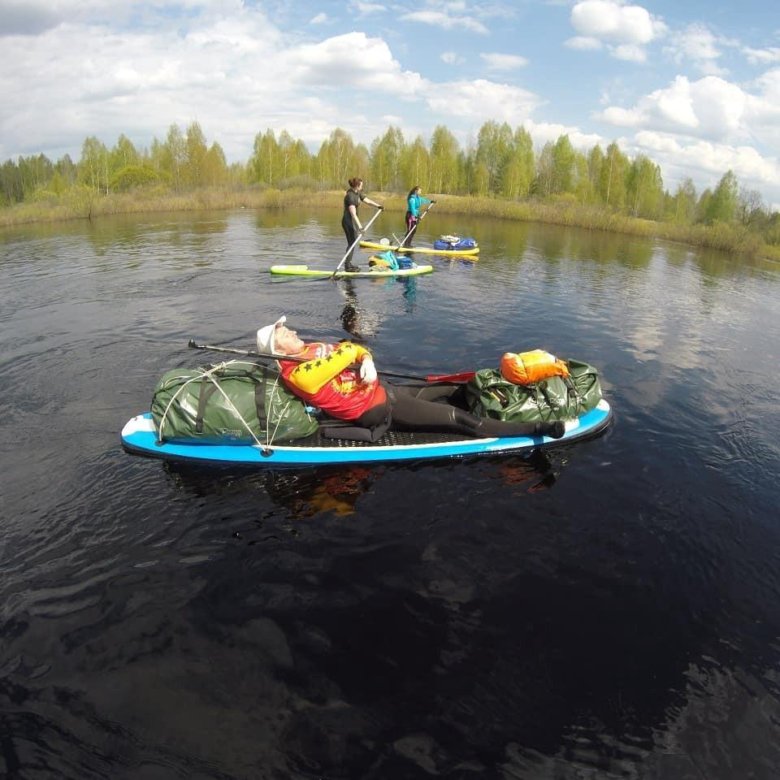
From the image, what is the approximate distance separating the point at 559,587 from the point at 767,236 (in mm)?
39708

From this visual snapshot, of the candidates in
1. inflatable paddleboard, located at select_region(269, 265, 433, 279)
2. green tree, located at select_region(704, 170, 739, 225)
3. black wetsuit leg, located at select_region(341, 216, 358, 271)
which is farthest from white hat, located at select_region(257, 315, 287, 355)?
green tree, located at select_region(704, 170, 739, 225)

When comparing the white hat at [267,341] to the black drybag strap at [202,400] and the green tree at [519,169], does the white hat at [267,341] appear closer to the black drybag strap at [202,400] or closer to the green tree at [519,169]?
the black drybag strap at [202,400]

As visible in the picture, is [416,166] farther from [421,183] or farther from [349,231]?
[349,231]

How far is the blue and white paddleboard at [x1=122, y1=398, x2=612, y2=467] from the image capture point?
272 inches

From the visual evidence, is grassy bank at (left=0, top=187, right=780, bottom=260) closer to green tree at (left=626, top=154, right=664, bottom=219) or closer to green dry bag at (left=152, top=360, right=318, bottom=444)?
green tree at (left=626, top=154, right=664, bottom=219)

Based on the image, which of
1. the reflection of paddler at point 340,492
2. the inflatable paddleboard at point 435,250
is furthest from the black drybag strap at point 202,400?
the inflatable paddleboard at point 435,250

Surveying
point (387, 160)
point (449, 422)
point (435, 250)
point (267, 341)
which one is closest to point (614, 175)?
point (387, 160)

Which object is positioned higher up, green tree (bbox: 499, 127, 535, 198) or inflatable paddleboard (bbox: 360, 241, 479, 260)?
green tree (bbox: 499, 127, 535, 198)

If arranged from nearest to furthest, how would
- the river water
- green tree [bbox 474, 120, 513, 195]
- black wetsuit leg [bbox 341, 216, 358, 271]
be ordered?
the river water
black wetsuit leg [bbox 341, 216, 358, 271]
green tree [bbox 474, 120, 513, 195]

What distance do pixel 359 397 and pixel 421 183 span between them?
67.2 m

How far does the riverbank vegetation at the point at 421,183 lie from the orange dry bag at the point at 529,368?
36.6m

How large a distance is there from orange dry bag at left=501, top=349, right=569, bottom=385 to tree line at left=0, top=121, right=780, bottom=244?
5296 cm

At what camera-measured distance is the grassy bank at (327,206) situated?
116ft

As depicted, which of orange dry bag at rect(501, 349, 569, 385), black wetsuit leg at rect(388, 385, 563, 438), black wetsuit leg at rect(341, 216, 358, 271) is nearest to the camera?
black wetsuit leg at rect(388, 385, 563, 438)
